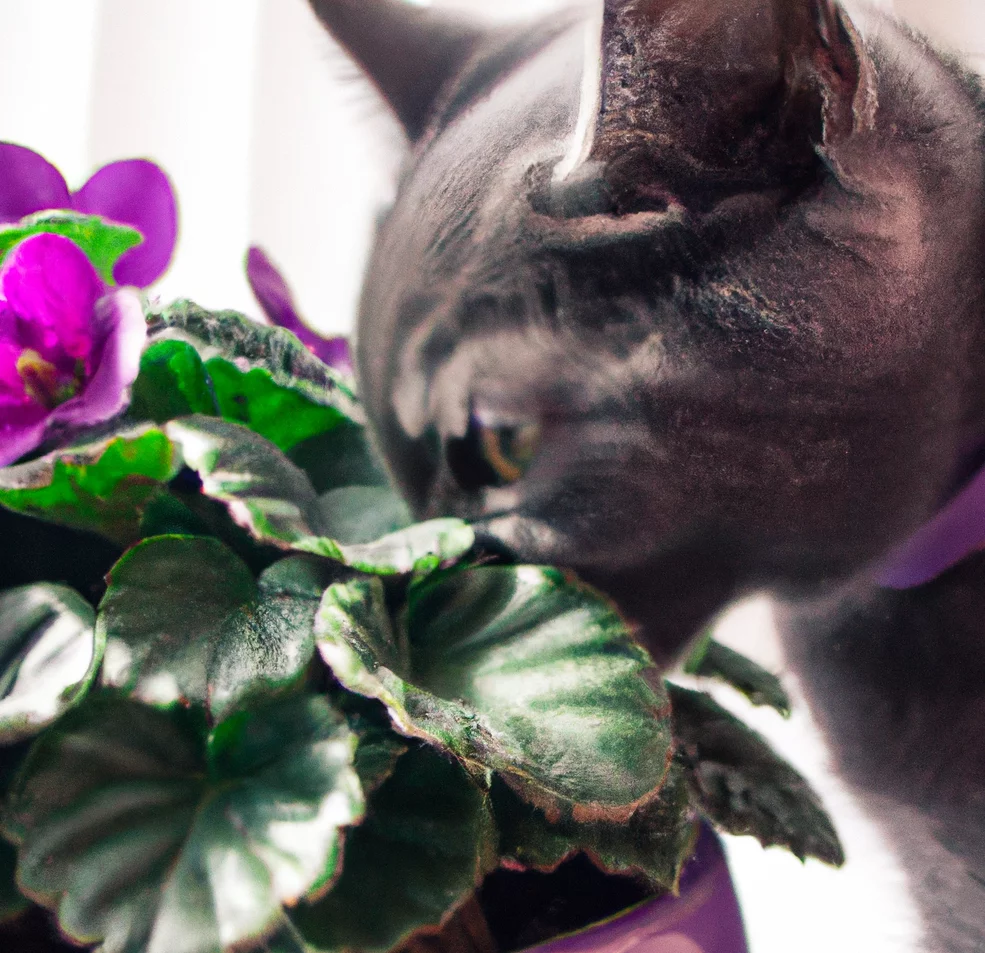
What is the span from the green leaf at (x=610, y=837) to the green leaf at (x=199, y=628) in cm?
7

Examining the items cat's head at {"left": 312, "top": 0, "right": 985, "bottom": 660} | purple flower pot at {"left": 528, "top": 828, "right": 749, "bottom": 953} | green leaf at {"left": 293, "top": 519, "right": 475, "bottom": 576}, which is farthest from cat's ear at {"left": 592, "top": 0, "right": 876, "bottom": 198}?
purple flower pot at {"left": 528, "top": 828, "right": 749, "bottom": 953}

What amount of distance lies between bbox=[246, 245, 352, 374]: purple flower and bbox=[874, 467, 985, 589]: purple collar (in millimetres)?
252

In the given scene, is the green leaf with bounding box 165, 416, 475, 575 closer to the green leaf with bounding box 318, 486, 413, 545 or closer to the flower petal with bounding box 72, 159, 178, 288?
the green leaf with bounding box 318, 486, 413, 545

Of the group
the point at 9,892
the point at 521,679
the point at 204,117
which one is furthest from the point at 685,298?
the point at 204,117

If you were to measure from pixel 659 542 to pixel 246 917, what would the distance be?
15 centimetres

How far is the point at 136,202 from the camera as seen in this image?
0.36 metres

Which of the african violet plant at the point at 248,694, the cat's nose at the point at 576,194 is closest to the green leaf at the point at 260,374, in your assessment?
the african violet plant at the point at 248,694

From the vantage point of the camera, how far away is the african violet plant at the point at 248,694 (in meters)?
0.21

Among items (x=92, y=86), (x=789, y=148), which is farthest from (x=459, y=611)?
(x=92, y=86)

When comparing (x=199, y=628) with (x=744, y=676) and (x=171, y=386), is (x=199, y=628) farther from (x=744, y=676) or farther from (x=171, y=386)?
(x=744, y=676)

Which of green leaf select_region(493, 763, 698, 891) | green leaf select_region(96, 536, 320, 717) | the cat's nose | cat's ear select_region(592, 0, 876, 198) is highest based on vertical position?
cat's ear select_region(592, 0, 876, 198)

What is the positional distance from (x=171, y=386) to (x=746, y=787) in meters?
0.23

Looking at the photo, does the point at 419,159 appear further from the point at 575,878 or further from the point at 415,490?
the point at 575,878

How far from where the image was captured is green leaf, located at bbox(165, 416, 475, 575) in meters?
0.23
